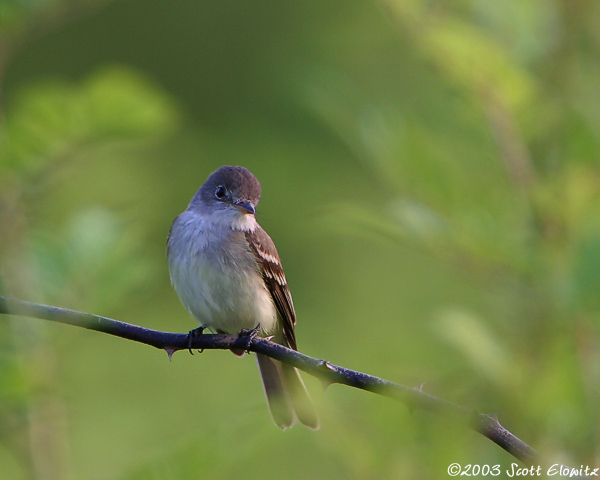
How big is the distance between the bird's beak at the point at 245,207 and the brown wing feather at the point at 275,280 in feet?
0.31

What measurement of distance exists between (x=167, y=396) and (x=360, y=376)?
4.69 metres

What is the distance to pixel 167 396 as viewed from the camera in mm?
6234

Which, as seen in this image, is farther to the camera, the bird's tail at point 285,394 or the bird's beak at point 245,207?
the bird's beak at point 245,207

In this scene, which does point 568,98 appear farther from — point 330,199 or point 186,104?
point 186,104

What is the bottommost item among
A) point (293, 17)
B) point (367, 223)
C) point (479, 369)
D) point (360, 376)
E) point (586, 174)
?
point (360, 376)

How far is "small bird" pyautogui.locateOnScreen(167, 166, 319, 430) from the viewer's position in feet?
11.3

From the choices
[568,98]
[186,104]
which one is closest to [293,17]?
[186,104]

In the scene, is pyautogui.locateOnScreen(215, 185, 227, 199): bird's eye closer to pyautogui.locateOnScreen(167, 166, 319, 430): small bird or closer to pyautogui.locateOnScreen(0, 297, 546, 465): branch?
pyautogui.locateOnScreen(167, 166, 319, 430): small bird

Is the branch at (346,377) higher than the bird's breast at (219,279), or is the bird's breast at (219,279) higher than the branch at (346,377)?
the bird's breast at (219,279)

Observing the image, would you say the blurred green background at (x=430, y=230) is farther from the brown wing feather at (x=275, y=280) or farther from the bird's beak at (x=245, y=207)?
the bird's beak at (x=245, y=207)

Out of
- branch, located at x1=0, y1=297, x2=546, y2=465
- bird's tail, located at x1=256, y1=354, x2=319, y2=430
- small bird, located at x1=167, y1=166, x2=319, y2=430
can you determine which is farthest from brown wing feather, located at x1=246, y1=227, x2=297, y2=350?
branch, located at x1=0, y1=297, x2=546, y2=465
